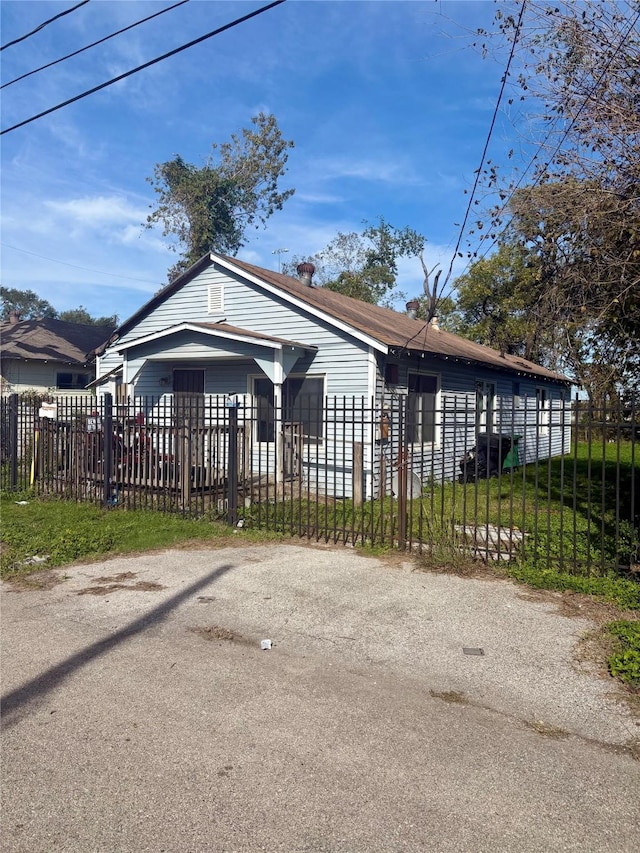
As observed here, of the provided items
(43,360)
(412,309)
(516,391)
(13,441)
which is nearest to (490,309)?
(412,309)

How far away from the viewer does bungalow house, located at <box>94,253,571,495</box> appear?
38.5ft

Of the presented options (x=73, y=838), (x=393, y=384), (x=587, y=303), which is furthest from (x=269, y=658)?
(x=393, y=384)

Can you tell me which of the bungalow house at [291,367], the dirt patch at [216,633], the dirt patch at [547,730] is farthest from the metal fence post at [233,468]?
the dirt patch at [547,730]

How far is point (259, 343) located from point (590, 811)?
9.63m

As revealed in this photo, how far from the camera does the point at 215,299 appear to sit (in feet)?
46.6

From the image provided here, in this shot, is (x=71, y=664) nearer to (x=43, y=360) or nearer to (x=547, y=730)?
(x=547, y=730)

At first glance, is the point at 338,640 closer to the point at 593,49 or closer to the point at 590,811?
the point at 590,811

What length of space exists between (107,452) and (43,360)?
49.0 feet

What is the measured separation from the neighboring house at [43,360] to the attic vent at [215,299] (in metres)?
8.97

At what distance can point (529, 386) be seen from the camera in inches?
832

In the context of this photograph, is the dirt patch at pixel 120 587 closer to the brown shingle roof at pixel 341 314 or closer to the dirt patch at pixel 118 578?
the dirt patch at pixel 118 578

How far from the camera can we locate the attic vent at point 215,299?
46.2 feet

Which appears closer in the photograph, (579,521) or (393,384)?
(579,521)

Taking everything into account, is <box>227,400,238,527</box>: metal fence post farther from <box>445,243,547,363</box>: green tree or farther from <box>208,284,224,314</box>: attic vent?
<box>445,243,547,363</box>: green tree
